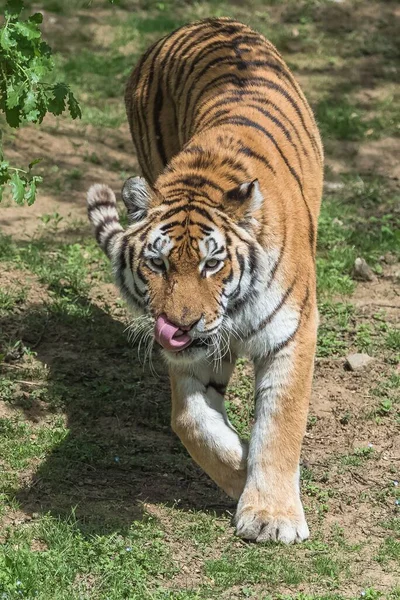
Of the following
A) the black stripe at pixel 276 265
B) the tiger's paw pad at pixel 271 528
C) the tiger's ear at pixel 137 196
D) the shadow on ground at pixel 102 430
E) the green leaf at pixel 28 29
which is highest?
the green leaf at pixel 28 29

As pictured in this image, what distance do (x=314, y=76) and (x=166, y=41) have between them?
11.0 ft

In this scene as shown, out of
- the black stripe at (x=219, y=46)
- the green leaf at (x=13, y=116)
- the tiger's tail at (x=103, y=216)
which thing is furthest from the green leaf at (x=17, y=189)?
the black stripe at (x=219, y=46)

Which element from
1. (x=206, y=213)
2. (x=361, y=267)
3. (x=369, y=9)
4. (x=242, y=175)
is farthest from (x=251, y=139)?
(x=369, y=9)

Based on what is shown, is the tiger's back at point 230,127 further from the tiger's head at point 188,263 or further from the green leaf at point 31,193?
the green leaf at point 31,193

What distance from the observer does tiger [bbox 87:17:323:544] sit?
13.0ft

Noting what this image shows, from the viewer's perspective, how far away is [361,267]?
21.0ft

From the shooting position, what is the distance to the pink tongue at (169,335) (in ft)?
12.6

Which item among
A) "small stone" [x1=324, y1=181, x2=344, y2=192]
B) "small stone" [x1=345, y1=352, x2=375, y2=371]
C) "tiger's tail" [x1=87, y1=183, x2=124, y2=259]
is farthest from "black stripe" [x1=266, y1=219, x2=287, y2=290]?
"small stone" [x1=324, y1=181, x2=344, y2=192]

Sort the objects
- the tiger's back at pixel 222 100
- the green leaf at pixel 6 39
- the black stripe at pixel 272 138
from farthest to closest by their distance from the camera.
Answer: the tiger's back at pixel 222 100
the black stripe at pixel 272 138
the green leaf at pixel 6 39

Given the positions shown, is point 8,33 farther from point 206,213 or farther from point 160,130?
point 160,130

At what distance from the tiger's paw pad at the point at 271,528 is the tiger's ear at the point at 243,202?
1.13 m

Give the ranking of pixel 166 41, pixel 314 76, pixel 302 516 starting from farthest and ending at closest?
pixel 314 76
pixel 166 41
pixel 302 516

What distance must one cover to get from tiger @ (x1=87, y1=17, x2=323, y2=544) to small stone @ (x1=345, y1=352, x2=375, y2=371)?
1.06m

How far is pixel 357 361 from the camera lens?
5.53 metres
